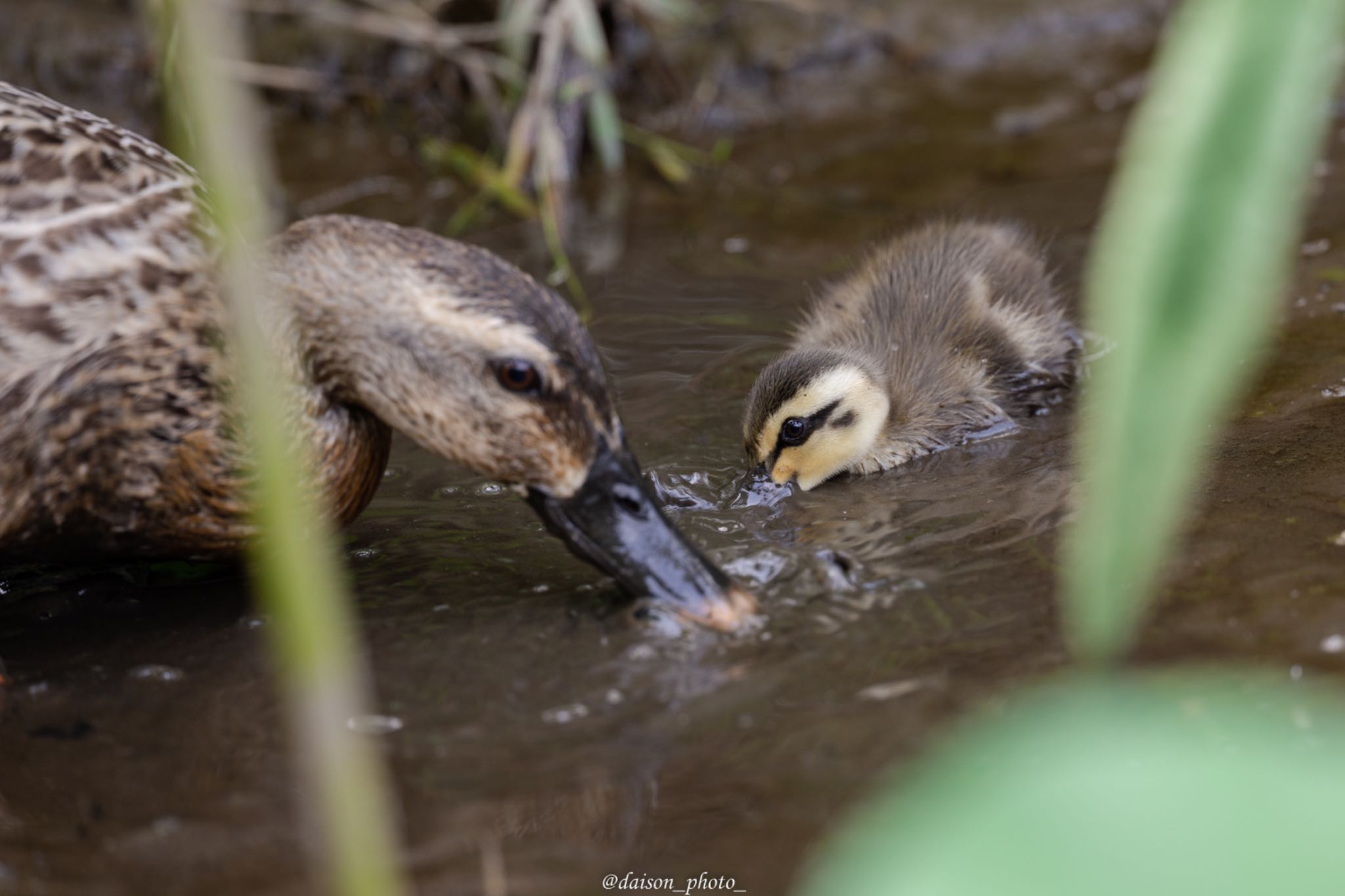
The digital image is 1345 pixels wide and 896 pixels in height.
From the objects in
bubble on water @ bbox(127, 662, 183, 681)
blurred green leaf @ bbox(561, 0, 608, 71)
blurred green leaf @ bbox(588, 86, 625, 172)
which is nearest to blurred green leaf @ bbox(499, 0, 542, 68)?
blurred green leaf @ bbox(561, 0, 608, 71)

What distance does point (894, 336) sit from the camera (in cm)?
344

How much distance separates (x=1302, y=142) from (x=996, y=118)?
4.79 meters

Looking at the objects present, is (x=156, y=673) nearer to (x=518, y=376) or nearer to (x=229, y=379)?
(x=229, y=379)

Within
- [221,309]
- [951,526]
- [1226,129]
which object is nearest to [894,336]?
[951,526]

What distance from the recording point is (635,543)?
7.34 ft

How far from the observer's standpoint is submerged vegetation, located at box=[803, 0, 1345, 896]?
0.45 meters

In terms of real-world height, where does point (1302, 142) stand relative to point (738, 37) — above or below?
below

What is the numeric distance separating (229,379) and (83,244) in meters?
0.34

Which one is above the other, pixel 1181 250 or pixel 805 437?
pixel 805 437

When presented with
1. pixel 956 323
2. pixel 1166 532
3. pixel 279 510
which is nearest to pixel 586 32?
pixel 956 323

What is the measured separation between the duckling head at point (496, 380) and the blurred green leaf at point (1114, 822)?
1625 mm

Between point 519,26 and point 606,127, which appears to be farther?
point 606,127

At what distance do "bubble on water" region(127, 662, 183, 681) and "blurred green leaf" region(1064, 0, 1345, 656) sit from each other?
2.00 metres

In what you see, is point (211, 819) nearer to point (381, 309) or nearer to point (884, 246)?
point (381, 309)
